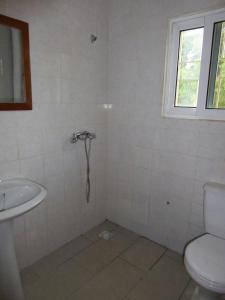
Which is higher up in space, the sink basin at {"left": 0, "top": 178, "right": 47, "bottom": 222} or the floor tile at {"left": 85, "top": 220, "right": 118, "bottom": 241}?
the sink basin at {"left": 0, "top": 178, "right": 47, "bottom": 222}

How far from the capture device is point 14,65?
152 cm

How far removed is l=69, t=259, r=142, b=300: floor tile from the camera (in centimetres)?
158

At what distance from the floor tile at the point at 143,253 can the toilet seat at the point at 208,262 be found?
0.59 m

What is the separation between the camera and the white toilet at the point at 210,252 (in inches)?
49.6

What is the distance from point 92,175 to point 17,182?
89 cm

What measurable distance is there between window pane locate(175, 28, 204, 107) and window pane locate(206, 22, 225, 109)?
11cm

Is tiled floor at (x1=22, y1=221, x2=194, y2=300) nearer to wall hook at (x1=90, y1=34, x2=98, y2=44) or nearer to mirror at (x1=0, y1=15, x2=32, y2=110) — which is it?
mirror at (x1=0, y1=15, x2=32, y2=110)

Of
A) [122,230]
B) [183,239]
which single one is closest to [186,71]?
[183,239]

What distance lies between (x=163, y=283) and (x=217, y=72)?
5.68 feet

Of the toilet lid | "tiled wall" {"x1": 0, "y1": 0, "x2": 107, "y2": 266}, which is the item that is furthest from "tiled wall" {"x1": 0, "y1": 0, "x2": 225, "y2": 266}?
the toilet lid

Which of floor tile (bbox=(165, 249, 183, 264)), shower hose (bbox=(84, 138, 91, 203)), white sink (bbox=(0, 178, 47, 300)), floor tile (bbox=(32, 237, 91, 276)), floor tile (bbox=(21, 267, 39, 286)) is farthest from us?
shower hose (bbox=(84, 138, 91, 203))

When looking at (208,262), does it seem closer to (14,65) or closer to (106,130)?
(106,130)

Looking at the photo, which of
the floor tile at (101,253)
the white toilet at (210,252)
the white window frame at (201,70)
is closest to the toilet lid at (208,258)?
the white toilet at (210,252)

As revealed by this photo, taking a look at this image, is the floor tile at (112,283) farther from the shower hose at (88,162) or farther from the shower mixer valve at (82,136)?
the shower mixer valve at (82,136)
